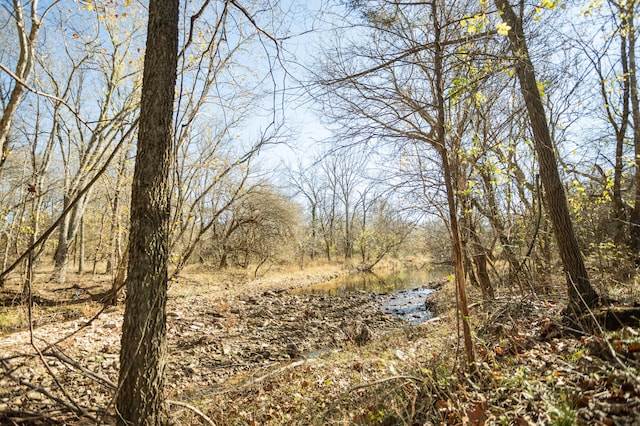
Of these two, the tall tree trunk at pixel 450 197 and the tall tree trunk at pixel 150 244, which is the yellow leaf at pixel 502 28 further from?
the tall tree trunk at pixel 150 244

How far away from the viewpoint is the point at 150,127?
2480 millimetres

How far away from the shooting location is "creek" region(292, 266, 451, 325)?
11252mm

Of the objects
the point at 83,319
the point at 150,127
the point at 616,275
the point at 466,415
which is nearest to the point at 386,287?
the point at 616,275

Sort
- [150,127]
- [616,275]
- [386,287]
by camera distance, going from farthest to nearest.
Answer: [386,287], [616,275], [150,127]

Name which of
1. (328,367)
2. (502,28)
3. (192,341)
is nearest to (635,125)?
(502,28)

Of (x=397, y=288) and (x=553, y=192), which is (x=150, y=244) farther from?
(x=397, y=288)

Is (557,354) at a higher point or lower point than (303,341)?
higher

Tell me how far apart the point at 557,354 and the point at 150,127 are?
4.29 m

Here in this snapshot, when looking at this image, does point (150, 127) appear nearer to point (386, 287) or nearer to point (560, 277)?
point (560, 277)

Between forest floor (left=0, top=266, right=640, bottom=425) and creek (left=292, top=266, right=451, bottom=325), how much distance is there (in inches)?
45.9

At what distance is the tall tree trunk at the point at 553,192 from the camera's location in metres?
4.15

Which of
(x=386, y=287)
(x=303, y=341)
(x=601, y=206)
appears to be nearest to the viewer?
(x=303, y=341)

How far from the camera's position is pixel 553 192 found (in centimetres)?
450

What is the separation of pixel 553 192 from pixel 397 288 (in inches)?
507
